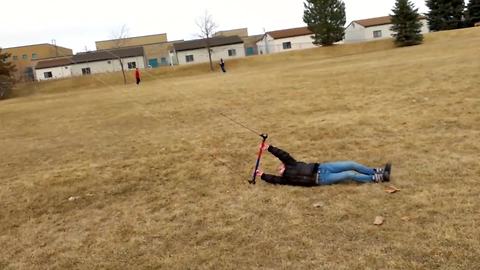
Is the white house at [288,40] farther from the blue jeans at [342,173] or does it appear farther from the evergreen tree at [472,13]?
the blue jeans at [342,173]

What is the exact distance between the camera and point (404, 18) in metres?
48.8

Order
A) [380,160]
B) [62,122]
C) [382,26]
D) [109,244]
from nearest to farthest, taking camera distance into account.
A: [109,244]
[380,160]
[62,122]
[382,26]

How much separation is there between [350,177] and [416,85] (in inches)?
443

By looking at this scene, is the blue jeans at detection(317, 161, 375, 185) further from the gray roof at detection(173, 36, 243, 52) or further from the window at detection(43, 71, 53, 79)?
the window at detection(43, 71, 53, 79)

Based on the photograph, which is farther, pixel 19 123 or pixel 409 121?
pixel 19 123

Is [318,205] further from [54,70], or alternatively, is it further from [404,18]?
[54,70]

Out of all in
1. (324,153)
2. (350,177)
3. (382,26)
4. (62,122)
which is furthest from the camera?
(382,26)

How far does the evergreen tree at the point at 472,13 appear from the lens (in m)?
58.0

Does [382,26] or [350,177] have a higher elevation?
[382,26]

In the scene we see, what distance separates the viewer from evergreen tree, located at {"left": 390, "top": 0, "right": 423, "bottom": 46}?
156 ft

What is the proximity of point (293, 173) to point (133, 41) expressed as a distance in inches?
3838

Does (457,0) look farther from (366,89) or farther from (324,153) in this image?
(324,153)

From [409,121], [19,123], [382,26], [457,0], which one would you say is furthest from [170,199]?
A: [382,26]

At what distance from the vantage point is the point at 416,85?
17531 mm
